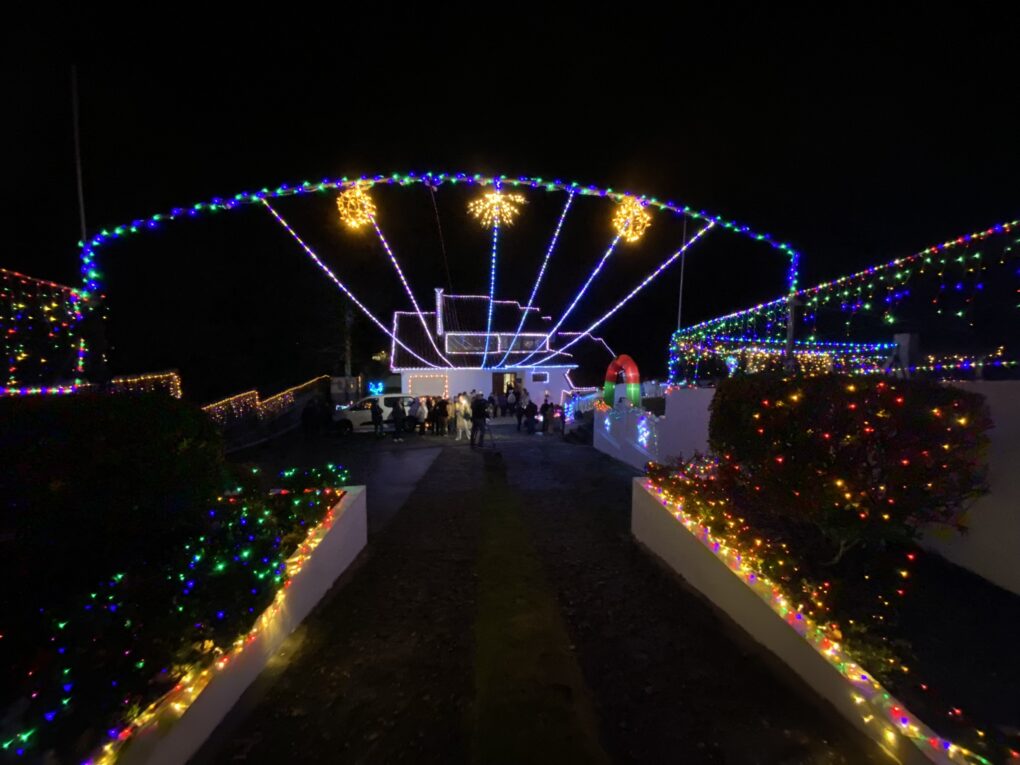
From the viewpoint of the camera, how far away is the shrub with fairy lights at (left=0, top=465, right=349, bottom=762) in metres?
1.99

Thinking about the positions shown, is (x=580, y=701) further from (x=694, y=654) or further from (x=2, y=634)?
(x=2, y=634)

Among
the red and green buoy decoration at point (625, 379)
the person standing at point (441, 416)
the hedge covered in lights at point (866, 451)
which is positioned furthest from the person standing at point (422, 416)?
the hedge covered in lights at point (866, 451)

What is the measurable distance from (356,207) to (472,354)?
711 inches

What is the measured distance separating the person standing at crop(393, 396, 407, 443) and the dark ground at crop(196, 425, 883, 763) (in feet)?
31.2

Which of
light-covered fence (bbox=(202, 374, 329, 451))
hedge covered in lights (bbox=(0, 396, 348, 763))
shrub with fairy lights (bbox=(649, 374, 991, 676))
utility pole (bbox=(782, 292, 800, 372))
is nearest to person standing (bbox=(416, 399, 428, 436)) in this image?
light-covered fence (bbox=(202, 374, 329, 451))

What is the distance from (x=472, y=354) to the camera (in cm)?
2519

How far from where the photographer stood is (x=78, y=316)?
Answer: 6.29 metres

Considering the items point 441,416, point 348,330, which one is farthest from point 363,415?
point 348,330

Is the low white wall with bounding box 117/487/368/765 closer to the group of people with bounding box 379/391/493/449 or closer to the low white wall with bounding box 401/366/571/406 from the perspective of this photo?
the group of people with bounding box 379/391/493/449

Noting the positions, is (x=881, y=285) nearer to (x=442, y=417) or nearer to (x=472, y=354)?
(x=442, y=417)

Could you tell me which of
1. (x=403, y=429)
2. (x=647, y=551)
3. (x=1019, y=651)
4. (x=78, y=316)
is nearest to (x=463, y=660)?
(x=647, y=551)

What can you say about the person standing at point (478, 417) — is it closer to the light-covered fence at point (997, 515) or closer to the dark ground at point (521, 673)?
the dark ground at point (521, 673)

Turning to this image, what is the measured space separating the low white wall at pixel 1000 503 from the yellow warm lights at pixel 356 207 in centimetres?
691

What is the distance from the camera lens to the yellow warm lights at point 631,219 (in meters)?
7.33
